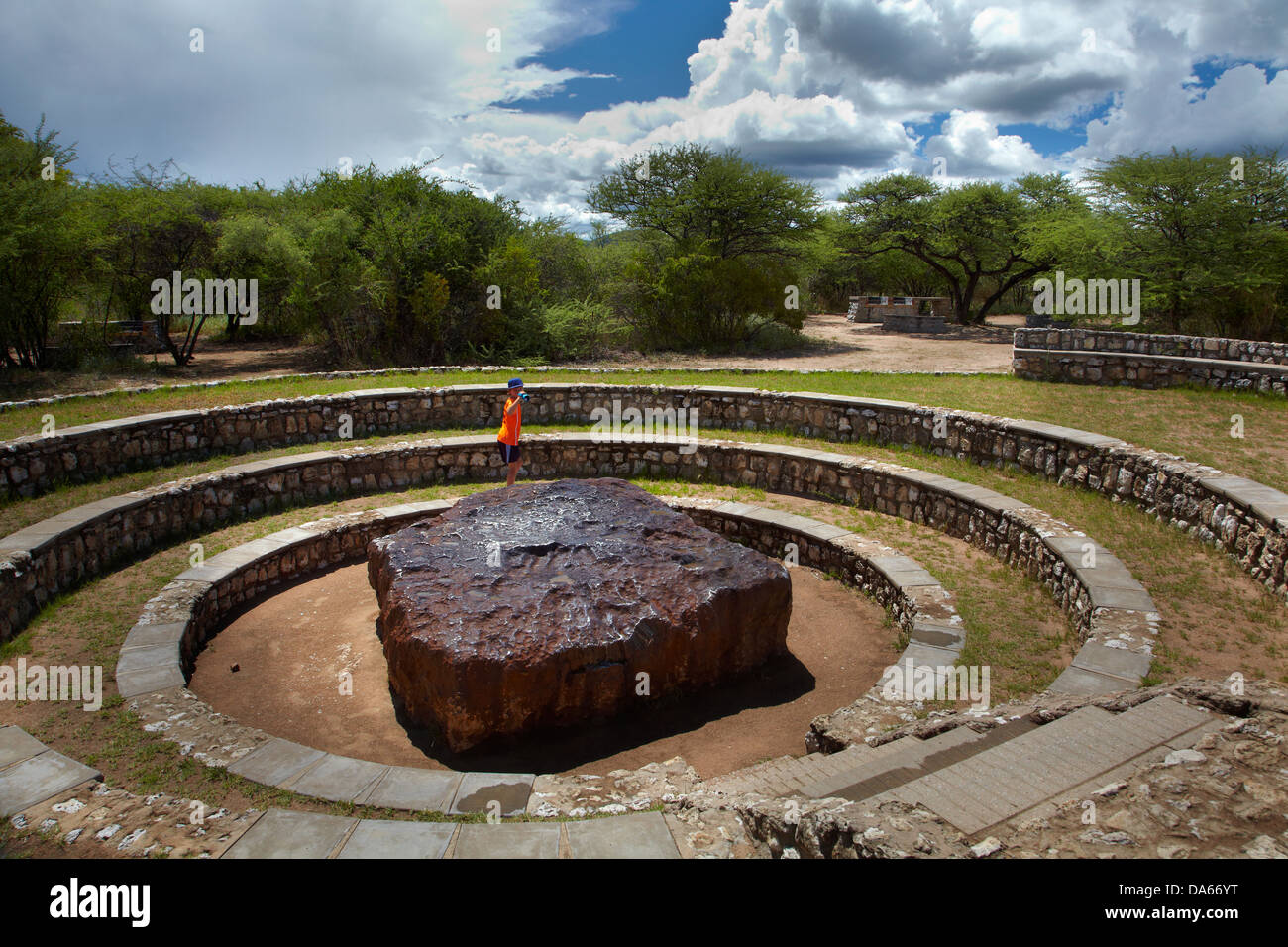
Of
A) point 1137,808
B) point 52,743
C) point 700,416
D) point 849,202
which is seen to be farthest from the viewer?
point 849,202

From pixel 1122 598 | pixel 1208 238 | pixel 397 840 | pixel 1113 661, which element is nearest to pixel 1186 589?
pixel 1122 598

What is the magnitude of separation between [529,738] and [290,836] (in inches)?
78.0

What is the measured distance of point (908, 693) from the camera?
15.9 ft

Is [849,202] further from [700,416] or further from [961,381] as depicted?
[700,416]

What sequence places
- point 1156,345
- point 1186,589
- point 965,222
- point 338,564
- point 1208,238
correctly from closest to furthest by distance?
1. point 1186,589
2. point 338,564
3. point 1156,345
4. point 1208,238
5. point 965,222

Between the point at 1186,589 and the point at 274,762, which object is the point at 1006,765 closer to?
the point at 274,762

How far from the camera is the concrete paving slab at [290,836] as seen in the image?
2.92 metres

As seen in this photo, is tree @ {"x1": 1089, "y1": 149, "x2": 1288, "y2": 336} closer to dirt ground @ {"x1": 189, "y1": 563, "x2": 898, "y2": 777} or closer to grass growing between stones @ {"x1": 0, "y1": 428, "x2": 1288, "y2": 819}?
grass growing between stones @ {"x1": 0, "y1": 428, "x2": 1288, "y2": 819}

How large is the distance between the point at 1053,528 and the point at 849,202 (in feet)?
96.0

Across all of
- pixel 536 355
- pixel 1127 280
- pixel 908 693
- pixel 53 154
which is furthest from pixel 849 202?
pixel 908 693

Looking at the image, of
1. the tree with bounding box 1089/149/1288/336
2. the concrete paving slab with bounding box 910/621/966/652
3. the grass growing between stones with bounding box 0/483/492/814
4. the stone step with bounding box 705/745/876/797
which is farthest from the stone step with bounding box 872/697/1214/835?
the tree with bounding box 1089/149/1288/336

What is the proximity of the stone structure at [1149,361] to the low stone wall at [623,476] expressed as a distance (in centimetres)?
729

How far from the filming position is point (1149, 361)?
13.2m

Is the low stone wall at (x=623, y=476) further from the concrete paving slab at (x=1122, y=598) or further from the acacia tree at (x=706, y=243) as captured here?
the acacia tree at (x=706, y=243)
